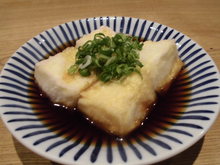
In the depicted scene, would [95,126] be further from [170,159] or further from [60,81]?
[170,159]

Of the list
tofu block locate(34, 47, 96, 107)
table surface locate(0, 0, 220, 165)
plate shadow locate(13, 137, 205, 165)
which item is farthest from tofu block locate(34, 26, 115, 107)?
table surface locate(0, 0, 220, 165)

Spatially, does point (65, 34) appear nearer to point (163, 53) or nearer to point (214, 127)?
point (163, 53)

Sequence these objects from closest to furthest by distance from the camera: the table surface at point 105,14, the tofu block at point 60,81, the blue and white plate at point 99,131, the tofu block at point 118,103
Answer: the blue and white plate at point 99,131 < the tofu block at point 118,103 < the tofu block at point 60,81 < the table surface at point 105,14

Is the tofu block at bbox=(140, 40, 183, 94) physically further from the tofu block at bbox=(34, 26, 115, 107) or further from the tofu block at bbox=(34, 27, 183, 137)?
the tofu block at bbox=(34, 26, 115, 107)

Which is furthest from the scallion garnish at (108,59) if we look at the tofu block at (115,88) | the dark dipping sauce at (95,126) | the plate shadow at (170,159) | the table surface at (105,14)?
the table surface at (105,14)

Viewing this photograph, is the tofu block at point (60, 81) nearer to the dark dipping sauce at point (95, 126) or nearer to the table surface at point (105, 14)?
the dark dipping sauce at point (95, 126)

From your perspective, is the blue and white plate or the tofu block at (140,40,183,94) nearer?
the blue and white plate

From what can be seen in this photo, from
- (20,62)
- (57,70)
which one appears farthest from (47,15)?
(57,70)
